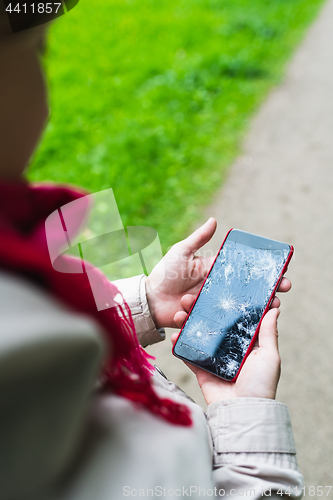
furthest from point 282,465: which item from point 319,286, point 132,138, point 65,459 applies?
point 132,138

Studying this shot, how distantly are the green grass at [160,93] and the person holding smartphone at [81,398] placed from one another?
1250 millimetres

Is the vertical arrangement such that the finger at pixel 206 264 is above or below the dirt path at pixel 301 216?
above

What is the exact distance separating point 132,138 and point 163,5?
212 centimetres

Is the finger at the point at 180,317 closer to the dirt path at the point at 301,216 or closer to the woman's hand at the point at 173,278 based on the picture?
the woman's hand at the point at 173,278

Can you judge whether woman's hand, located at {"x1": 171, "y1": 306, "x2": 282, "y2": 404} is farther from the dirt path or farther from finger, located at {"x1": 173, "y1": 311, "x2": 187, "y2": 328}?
the dirt path

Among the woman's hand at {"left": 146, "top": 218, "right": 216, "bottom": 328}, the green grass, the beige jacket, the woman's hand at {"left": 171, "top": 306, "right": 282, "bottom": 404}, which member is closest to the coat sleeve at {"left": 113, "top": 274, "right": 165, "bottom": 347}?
the woman's hand at {"left": 146, "top": 218, "right": 216, "bottom": 328}

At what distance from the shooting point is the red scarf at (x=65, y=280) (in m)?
0.42

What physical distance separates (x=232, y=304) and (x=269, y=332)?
5.8 inches

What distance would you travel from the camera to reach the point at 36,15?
55 centimetres

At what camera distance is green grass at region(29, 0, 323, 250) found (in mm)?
2455

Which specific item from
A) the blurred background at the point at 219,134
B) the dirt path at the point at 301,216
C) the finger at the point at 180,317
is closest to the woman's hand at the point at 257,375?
the finger at the point at 180,317

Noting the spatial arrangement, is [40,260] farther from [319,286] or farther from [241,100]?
[241,100]

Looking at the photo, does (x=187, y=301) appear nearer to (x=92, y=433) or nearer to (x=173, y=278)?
(x=173, y=278)

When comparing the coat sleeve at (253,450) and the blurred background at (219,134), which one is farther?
the blurred background at (219,134)
